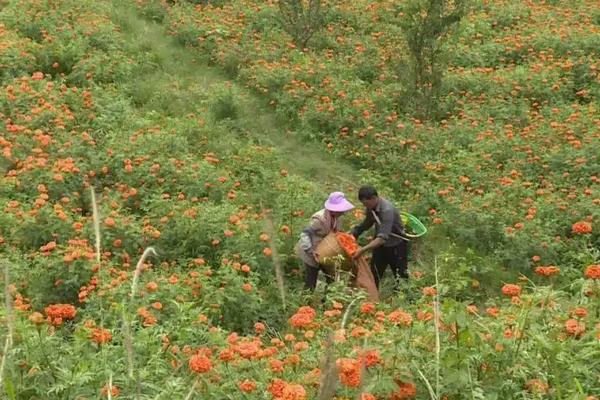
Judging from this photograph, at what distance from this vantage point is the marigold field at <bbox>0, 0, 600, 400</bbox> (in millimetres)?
3357

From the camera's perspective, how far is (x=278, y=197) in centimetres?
796

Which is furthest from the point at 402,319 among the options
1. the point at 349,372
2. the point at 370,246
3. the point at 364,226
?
the point at 364,226

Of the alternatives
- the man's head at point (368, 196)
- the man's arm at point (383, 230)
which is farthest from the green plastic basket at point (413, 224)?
the man's head at point (368, 196)

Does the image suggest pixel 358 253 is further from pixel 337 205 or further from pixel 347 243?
pixel 337 205

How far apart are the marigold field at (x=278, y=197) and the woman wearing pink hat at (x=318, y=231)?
0.22 meters

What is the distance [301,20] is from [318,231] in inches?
302

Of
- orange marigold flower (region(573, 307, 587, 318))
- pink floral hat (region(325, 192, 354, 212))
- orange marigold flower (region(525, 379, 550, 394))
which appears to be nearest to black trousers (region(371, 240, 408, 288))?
pink floral hat (region(325, 192, 354, 212))

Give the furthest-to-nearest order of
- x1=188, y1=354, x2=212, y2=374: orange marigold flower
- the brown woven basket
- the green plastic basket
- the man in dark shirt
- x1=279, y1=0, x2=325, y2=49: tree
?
x1=279, y1=0, x2=325, y2=49: tree
the green plastic basket
the man in dark shirt
the brown woven basket
x1=188, y1=354, x2=212, y2=374: orange marigold flower

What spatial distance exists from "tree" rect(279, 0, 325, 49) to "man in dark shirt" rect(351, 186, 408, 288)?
23.5ft

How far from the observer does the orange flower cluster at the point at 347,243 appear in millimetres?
6379

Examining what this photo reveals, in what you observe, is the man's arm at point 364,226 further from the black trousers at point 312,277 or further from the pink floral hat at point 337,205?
the black trousers at point 312,277

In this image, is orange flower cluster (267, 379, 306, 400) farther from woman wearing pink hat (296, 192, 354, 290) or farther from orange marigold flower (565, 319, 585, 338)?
woman wearing pink hat (296, 192, 354, 290)

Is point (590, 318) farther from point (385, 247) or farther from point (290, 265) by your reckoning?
point (290, 265)

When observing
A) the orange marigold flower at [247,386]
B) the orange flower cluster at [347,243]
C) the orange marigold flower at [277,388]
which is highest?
the orange marigold flower at [277,388]
